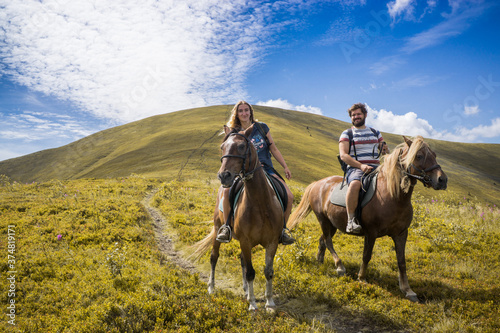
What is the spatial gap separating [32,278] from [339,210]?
26.4 ft

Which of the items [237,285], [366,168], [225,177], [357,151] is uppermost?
[357,151]

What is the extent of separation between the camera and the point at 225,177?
3959mm

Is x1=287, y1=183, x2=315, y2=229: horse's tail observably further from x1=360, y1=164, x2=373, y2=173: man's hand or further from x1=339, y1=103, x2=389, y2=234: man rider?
x1=360, y1=164, x2=373, y2=173: man's hand

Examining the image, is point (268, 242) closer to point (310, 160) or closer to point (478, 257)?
point (478, 257)

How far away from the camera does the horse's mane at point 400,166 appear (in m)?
5.34

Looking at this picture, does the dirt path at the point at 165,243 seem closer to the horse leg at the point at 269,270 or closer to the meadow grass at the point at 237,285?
the meadow grass at the point at 237,285

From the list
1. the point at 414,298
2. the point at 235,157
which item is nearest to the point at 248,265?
the point at 235,157

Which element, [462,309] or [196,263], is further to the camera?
[196,263]

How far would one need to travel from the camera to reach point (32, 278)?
664 cm

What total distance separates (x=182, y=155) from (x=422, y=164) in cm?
5054

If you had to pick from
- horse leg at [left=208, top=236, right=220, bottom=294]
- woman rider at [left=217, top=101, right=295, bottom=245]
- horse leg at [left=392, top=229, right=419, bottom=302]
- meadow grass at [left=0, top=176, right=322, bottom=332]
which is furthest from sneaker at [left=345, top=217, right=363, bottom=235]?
horse leg at [left=208, top=236, right=220, bottom=294]

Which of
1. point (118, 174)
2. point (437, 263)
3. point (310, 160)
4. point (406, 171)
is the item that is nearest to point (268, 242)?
point (406, 171)

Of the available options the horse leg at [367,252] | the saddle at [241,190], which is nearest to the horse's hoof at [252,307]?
the saddle at [241,190]

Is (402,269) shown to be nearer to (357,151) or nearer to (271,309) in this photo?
(357,151)
